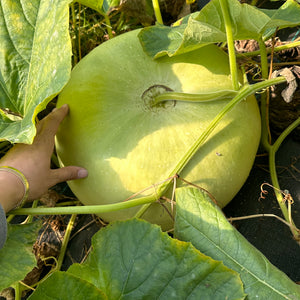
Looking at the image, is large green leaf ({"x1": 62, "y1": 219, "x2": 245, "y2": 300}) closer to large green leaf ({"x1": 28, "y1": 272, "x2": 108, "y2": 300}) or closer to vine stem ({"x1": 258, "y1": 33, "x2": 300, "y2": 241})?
large green leaf ({"x1": 28, "y1": 272, "x2": 108, "y2": 300})

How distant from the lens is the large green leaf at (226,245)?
2.55ft

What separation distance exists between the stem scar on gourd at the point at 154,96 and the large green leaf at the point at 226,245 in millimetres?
238

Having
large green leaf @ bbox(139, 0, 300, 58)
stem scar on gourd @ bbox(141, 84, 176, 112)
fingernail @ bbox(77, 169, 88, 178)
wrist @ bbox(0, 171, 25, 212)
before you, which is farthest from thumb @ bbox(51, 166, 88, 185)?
large green leaf @ bbox(139, 0, 300, 58)

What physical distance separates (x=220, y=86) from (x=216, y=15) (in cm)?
18

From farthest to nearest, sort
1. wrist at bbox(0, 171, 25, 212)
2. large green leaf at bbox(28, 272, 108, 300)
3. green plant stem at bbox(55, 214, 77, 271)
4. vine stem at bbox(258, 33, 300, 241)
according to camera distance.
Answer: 1. green plant stem at bbox(55, 214, 77, 271)
2. vine stem at bbox(258, 33, 300, 241)
3. wrist at bbox(0, 171, 25, 212)
4. large green leaf at bbox(28, 272, 108, 300)

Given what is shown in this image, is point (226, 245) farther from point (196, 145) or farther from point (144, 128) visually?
point (144, 128)

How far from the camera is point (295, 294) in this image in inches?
29.9

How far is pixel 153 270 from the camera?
2.58 ft

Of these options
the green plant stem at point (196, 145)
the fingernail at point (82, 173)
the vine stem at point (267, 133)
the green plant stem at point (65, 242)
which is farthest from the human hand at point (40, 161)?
the vine stem at point (267, 133)

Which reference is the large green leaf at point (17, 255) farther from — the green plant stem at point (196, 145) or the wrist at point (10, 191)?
the green plant stem at point (196, 145)

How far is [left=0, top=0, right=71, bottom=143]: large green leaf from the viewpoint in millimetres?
884

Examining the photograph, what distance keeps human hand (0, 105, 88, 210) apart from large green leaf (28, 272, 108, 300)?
275 millimetres

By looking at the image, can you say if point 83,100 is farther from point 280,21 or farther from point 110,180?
point 280,21

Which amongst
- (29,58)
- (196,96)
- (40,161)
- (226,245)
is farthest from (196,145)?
(29,58)
